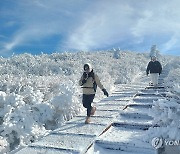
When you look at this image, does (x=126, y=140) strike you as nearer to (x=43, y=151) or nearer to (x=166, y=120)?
(x=166, y=120)

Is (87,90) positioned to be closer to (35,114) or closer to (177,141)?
(35,114)

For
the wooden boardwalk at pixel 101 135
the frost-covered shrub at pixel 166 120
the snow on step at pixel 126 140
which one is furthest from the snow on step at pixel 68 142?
the frost-covered shrub at pixel 166 120

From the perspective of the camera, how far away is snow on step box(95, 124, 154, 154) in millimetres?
5100

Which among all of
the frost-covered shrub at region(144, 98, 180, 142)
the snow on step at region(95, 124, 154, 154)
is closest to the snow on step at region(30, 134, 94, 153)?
the snow on step at region(95, 124, 154, 154)

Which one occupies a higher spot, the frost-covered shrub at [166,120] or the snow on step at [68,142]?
the frost-covered shrub at [166,120]
